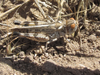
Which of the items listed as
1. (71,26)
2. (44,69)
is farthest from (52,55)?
(71,26)

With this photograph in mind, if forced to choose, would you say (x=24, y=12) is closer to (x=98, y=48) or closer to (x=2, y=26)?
(x=2, y=26)

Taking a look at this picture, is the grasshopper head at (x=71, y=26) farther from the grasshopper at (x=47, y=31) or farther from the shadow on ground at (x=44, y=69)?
the shadow on ground at (x=44, y=69)

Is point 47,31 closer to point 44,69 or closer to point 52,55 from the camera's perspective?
point 52,55

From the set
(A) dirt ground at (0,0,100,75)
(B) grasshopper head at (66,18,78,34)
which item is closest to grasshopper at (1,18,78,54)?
(B) grasshopper head at (66,18,78,34)

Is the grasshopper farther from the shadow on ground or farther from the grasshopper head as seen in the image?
the shadow on ground

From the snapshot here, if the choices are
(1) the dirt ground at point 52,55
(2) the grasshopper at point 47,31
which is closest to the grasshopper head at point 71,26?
(2) the grasshopper at point 47,31

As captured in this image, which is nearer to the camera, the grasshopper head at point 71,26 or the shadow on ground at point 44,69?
the shadow on ground at point 44,69

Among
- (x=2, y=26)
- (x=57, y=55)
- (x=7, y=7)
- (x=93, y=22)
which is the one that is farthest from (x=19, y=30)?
(x=93, y=22)
